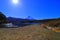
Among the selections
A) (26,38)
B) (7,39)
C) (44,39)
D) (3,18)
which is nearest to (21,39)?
(26,38)

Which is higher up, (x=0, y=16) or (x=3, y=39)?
(x=0, y=16)

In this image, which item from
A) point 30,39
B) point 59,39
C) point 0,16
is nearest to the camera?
point 30,39

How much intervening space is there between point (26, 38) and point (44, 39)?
1.23m

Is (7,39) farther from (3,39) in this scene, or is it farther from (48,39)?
(48,39)

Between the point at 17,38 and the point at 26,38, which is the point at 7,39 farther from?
the point at 26,38

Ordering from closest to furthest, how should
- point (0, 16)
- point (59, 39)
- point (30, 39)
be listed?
point (30, 39) → point (59, 39) → point (0, 16)

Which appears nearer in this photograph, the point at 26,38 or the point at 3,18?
the point at 26,38

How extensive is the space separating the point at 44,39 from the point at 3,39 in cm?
277

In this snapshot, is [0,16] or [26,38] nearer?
[26,38]

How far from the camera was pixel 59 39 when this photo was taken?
10.5 metres

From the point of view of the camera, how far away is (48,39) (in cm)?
959

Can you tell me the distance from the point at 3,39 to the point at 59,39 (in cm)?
422

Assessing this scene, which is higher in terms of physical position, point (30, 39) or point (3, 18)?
point (3, 18)

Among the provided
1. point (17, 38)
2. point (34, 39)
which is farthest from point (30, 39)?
point (17, 38)
